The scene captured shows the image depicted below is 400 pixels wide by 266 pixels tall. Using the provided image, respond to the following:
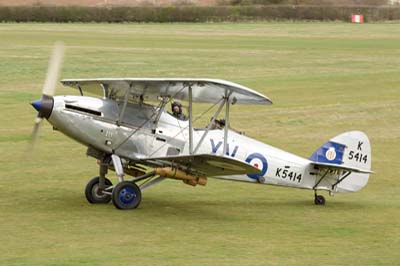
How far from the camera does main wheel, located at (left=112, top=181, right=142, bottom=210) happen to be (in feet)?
51.7

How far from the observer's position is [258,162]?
16594mm

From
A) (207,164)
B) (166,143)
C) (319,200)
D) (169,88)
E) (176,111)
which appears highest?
(169,88)

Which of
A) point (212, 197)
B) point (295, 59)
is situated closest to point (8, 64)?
point (295, 59)

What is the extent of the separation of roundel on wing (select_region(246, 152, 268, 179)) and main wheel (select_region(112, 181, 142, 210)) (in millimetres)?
1861

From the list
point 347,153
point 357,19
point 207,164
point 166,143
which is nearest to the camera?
point 207,164

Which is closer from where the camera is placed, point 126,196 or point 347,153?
point 126,196

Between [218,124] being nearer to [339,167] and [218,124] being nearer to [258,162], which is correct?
[258,162]

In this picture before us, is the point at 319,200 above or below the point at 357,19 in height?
above

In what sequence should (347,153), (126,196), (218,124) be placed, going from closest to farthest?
(126,196) < (218,124) < (347,153)

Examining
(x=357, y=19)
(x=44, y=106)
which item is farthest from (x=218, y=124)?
(x=357, y=19)

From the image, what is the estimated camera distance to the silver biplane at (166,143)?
15.5 metres

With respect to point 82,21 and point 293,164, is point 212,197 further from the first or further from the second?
point 82,21

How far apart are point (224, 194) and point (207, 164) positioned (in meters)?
2.79

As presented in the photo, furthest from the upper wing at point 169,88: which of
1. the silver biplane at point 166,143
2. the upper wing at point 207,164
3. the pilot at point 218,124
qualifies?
the upper wing at point 207,164
